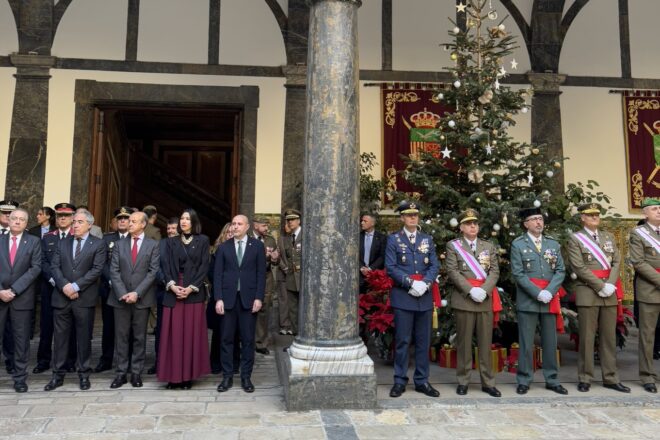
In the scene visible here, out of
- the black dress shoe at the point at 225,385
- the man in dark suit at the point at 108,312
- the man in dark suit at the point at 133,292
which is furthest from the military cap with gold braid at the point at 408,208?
the man in dark suit at the point at 108,312

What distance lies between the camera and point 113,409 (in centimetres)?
409

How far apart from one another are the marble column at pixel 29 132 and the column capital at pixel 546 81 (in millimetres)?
7629

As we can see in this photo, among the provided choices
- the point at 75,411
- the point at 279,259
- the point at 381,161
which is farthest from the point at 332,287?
the point at 381,161

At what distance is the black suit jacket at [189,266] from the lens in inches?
188

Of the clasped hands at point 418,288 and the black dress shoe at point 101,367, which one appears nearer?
the clasped hands at point 418,288

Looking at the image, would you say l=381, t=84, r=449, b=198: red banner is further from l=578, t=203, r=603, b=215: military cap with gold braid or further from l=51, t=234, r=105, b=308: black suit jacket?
l=51, t=234, r=105, b=308: black suit jacket

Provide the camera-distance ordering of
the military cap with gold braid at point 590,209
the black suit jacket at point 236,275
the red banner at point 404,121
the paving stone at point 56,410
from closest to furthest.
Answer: the paving stone at point 56,410, the black suit jacket at point 236,275, the military cap with gold braid at point 590,209, the red banner at point 404,121

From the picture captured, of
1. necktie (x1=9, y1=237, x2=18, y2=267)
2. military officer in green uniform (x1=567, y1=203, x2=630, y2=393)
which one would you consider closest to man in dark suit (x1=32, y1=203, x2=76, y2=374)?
necktie (x1=9, y1=237, x2=18, y2=267)

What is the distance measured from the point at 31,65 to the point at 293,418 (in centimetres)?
717

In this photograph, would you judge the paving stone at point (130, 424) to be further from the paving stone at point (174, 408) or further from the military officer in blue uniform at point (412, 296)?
the military officer in blue uniform at point (412, 296)

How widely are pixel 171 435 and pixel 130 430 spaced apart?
1.01 ft

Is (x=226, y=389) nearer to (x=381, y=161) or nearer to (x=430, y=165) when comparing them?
(x=430, y=165)

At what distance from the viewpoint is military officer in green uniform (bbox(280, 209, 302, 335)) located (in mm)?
6657

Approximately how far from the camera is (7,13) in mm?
8359
